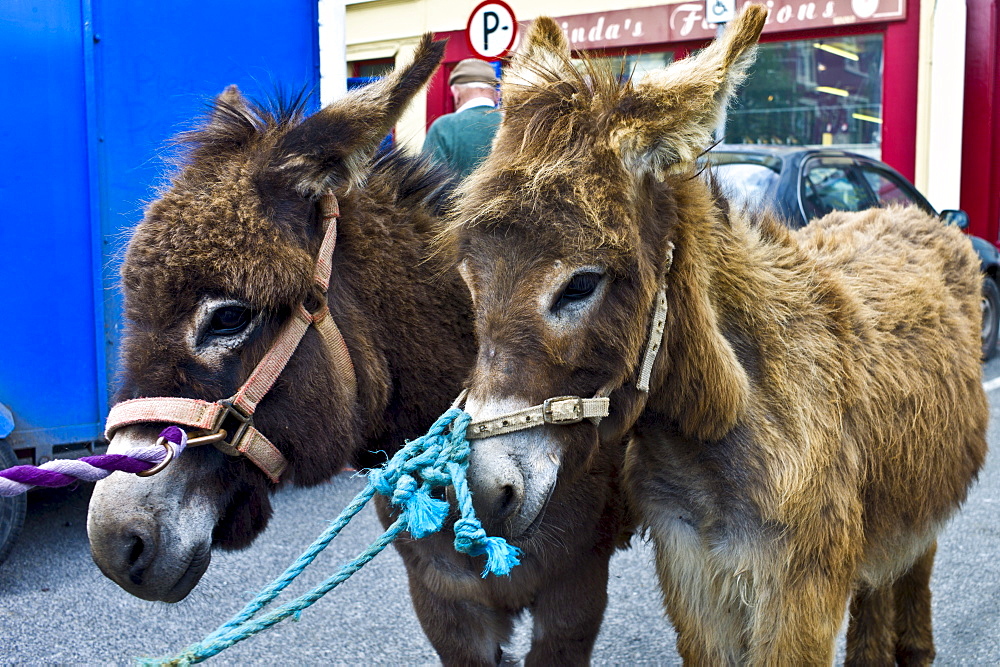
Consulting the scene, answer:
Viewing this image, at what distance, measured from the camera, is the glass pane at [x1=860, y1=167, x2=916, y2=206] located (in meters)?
7.94

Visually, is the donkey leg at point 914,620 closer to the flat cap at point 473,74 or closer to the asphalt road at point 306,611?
the asphalt road at point 306,611

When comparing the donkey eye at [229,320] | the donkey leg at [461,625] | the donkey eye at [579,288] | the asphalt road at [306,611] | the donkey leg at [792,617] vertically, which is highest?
the donkey eye at [579,288]

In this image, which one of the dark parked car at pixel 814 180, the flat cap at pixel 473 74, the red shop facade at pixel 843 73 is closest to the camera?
the flat cap at pixel 473 74

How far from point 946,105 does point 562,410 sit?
1180 centimetres

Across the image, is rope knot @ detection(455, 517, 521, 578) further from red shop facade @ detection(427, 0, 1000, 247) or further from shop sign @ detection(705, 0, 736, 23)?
red shop facade @ detection(427, 0, 1000, 247)

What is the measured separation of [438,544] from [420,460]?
2.39ft

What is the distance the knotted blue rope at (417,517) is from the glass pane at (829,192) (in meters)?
5.59

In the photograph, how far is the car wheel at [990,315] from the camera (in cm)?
870

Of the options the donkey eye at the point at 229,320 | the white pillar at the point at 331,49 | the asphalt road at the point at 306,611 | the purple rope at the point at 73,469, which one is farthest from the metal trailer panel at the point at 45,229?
the purple rope at the point at 73,469

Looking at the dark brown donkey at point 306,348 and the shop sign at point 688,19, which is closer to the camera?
the dark brown donkey at point 306,348

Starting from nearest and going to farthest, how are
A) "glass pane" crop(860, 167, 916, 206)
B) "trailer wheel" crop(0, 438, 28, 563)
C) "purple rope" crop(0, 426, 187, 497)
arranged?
"purple rope" crop(0, 426, 187, 497) < "trailer wheel" crop(0, 438, 28, 563) < "glass pane" crop(860, 167, 916, 206)

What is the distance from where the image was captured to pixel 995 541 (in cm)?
492

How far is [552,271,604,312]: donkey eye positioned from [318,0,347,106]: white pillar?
386cm

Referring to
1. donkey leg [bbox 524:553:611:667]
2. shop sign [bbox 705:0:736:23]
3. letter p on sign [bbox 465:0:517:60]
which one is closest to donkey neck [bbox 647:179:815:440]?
donkey leg [bbox 524:553:611:667]
